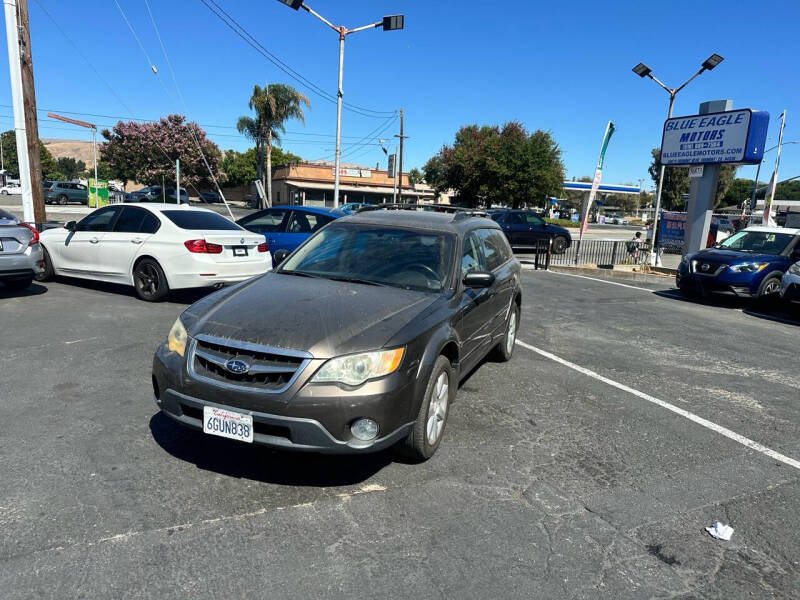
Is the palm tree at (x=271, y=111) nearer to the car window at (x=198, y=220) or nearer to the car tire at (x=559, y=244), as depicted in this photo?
the car tire at (x=559, y=244)

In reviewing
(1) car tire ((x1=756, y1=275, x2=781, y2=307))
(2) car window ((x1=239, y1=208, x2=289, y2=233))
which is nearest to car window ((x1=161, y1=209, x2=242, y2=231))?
(2) car window ((x1=239, y1=208, x2=289, y2=233))

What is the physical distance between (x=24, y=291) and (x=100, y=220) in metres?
1.68

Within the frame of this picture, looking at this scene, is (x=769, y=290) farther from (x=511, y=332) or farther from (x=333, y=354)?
(x=333, y=354)

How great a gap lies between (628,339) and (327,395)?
244 inches

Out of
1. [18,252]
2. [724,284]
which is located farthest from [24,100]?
[724,284]

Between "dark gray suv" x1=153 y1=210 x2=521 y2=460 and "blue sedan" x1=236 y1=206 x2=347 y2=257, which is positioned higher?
"blue sedan" x1=236 y1=206 x2=347 y2=257

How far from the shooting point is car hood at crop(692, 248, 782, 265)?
37.4 feet

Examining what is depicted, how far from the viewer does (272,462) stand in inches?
144

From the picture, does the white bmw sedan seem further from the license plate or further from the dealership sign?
the dealership sign

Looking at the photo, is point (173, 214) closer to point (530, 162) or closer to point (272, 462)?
point (272, 462)

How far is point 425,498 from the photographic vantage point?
3338 mm

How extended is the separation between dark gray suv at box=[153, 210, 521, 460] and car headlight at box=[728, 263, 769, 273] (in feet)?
30.1

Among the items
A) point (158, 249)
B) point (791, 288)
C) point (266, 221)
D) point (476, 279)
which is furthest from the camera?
point (266, 221)

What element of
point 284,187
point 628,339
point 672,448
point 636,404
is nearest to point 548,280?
point 628,339
